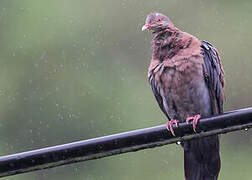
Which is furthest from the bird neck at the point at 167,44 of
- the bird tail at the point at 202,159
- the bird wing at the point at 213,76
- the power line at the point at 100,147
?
the power line at the point at 100,147

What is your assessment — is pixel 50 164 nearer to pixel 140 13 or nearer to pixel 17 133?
pixel 17 133

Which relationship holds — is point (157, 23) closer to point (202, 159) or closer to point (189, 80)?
point (189, 80)

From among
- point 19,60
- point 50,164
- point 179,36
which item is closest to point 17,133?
point 19,60

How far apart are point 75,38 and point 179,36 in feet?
24.2

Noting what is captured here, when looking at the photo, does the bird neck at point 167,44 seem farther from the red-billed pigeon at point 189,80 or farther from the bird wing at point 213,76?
the bird wing at point 213,76

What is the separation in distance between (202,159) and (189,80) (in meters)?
0.52

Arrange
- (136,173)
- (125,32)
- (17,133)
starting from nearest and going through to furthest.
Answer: (136,173) → (17,133) → (125,32)

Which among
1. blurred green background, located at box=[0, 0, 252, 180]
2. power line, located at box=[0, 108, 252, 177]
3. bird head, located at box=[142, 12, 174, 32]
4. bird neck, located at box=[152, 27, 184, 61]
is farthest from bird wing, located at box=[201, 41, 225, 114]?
blurred green background, located at box=[0, 0, 252, 180]

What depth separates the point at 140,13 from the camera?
13031 millimetres

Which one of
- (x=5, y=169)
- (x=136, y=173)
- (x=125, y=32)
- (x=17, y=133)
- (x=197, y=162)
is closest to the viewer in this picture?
(x=5, y=169)

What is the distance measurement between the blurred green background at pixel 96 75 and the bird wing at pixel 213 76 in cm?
489

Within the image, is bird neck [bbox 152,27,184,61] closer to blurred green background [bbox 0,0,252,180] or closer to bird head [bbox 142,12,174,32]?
bird head [bbox 142,12,174,32]

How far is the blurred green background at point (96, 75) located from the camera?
11086mm

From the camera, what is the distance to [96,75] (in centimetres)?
1198
